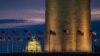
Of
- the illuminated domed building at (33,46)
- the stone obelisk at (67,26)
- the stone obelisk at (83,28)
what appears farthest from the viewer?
the illuminated domed building at (33,46)

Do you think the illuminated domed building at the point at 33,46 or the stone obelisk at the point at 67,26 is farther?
the illuminated domed building at the point at 33,46

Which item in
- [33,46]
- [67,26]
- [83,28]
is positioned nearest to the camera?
[67,26]

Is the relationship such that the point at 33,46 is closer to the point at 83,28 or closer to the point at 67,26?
the point at 83,28

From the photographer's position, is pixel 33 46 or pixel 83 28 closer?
pixel 83 28

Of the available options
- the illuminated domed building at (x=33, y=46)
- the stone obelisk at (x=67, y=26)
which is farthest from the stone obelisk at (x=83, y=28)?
the illuminated domed building at (x=33, y=46)

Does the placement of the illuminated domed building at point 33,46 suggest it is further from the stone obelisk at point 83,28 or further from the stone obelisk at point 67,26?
the stone obelisk at point 83,28

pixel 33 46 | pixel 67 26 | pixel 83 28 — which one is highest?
pixel 67 26

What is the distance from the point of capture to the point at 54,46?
13400 cm

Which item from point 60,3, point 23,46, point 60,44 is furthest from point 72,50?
point 23,46

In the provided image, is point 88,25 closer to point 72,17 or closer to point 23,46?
point 72,17

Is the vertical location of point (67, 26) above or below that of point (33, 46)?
above

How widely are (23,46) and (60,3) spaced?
40049 mm

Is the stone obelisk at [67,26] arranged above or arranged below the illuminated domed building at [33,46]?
above

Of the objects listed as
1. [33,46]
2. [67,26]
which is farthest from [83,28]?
[33,46]
